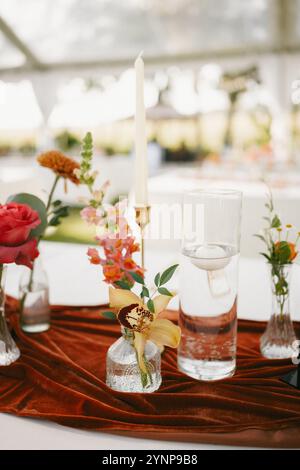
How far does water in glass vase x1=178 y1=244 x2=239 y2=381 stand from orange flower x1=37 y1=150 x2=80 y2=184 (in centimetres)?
24

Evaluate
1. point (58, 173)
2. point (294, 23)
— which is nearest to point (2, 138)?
point (294, 23)

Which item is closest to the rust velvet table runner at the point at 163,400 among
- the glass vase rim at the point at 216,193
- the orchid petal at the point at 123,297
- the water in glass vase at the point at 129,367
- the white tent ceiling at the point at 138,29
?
the water in glass vase at the point at 129,367

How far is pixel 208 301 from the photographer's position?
0.71 meters

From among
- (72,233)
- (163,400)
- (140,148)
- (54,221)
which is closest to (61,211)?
(54,221)

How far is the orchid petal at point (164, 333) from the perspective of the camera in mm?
664

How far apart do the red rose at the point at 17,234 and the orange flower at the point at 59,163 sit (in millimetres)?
100

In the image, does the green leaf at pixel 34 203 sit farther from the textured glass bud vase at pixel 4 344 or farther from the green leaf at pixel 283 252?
the green leaf at pixel 283 252

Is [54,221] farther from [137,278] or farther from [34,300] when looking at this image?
[137,278]

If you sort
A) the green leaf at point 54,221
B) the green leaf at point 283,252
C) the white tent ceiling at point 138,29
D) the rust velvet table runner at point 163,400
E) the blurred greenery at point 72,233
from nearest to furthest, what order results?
1. the rust velvet table runner at point 163,400
2. the green leaf at point 283,252
3. the green leaf at point 54,221
4. the blurred greenery at point 72,233
5. the white tent ceiling at point 138,29

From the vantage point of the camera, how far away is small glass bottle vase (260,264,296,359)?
30.6 inches

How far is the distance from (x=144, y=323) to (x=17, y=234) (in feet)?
0.73

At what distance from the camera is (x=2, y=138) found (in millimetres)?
8336
